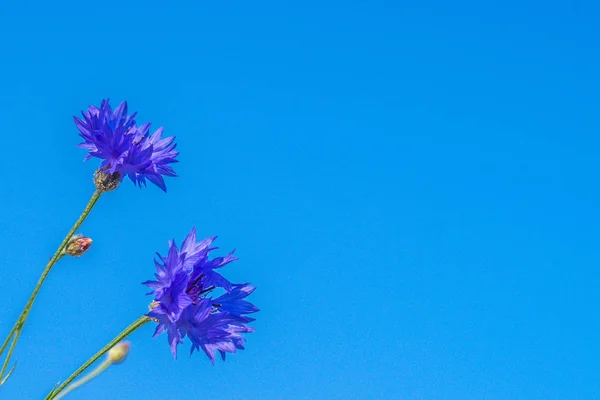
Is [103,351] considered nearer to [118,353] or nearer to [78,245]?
[118,353]

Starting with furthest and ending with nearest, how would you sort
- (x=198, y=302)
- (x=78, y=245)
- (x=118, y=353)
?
(x=78, y=245), (x=198, y=302), (x=118, y=353)

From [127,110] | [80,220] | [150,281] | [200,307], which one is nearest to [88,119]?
[127,110]

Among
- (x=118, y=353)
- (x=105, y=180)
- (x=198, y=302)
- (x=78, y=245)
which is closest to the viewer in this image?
(x=118, y=353)

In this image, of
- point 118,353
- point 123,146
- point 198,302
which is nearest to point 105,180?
point 123,146

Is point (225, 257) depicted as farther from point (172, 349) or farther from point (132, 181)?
point (132, 181)

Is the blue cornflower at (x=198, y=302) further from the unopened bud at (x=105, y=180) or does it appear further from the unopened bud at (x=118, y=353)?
the unopened bud at (x=105, y=180)

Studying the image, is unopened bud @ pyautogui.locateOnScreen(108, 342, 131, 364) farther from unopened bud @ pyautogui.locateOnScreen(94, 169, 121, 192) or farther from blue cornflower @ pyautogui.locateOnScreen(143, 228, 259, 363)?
unopened bud @ pyautogui.locateOnScreen(94, 169, 121, 192)
